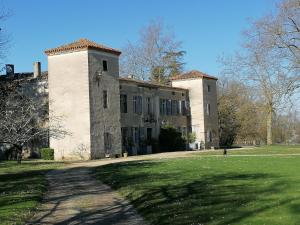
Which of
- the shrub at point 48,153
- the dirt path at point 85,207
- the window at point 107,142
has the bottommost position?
the dirt path at point 85,207

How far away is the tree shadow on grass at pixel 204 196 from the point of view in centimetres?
1011

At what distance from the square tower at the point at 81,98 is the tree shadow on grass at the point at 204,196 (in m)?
19.4

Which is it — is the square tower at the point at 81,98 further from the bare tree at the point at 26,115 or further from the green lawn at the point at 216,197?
the green lawn at the point at 216,197

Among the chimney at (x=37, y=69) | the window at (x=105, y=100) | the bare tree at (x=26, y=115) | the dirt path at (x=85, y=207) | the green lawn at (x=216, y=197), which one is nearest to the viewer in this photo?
the green lawn at (x=216, y=197)

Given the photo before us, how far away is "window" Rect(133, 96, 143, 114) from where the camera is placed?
4544 centimetres

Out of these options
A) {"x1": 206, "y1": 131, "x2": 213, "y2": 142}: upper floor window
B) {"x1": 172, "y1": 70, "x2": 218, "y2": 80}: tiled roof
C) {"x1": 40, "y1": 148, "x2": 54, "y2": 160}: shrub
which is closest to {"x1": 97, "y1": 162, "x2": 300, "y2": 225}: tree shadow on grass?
{"x1": 40, "y1": 148, "x2": 54, "y2": 160}: shrub

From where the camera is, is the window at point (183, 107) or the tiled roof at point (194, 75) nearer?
the window at point (183, 107)

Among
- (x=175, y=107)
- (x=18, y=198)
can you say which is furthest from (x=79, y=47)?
(x=18, y=198)

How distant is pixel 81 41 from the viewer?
1577 inches

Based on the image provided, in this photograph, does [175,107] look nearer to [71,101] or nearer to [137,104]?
[137,104]

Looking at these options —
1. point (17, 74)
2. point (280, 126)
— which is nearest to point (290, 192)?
point (17, 74)

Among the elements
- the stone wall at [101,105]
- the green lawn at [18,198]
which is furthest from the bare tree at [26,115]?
the green lawn at [18,198]

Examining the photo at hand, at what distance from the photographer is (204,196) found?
13.0 meters

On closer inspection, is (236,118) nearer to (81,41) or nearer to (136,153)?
(136,153)
